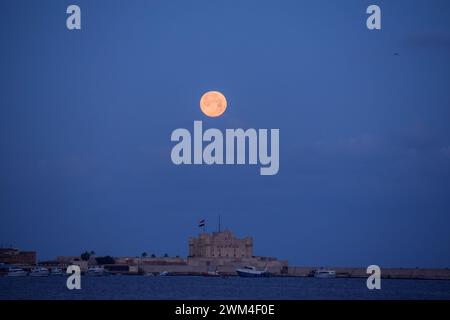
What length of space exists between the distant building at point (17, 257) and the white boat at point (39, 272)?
631 cm

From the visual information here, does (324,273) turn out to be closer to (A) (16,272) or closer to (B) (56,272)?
(B) (56,272)

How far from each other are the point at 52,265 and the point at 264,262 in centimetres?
2578

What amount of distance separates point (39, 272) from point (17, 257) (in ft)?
33.8

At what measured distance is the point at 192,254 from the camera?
394 feet

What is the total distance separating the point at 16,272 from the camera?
101m

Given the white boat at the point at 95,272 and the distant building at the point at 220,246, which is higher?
the distant building at the point at 220,246

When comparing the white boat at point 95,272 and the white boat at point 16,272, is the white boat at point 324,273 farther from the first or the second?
the white boat at point 16,272

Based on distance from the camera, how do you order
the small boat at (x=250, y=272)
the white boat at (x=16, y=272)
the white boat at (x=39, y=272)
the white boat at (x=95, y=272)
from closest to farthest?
1. the white boat at (x=16, y=272)
2. the white boat at (x=39, y=272)
3. the small boat at (x=250, y=272)
4. the white boat at (x=95, y=272)

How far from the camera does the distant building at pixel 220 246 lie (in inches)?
4599

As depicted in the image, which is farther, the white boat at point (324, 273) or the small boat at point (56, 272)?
the white boat at point (324, 273)

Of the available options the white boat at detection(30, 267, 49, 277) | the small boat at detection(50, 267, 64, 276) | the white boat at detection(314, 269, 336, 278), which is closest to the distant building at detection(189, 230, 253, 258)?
the white boat at detection(314, 269, 336, 278)

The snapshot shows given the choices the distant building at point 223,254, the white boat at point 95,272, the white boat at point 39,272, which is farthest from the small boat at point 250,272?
the white boat at point 39,272
